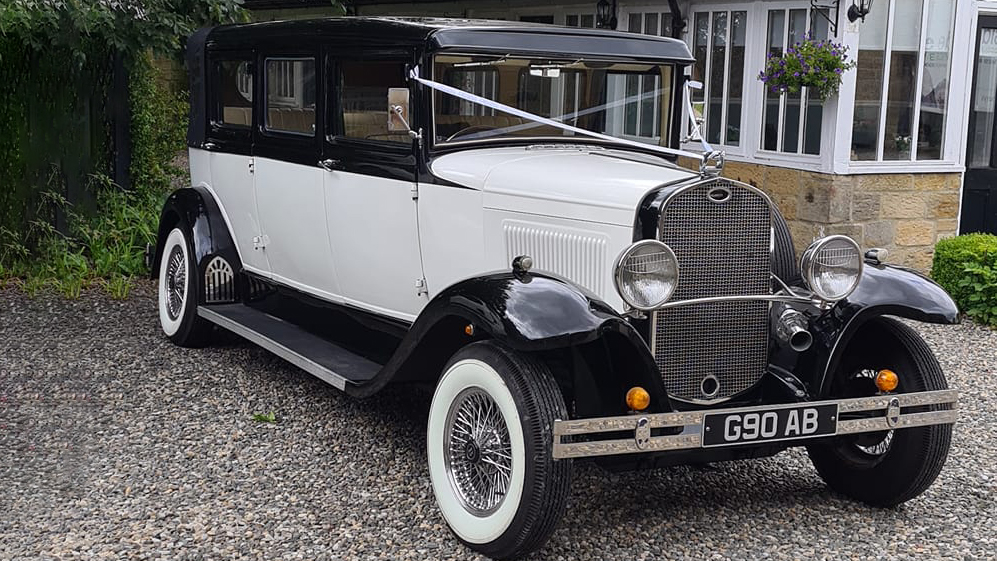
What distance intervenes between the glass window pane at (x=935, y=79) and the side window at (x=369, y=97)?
5339 millimetres

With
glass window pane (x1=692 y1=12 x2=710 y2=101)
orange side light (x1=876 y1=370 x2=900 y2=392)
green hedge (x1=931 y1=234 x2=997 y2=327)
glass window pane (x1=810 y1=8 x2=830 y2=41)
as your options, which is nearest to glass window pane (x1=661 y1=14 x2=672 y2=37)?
glass window pane (x1=692 y1=12 x2=710 y2=101)

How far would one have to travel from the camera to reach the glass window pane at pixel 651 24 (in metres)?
10.1

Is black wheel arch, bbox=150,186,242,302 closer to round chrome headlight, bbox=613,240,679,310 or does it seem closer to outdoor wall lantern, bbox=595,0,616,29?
round chrome headlight, bbox=613,240,679,310

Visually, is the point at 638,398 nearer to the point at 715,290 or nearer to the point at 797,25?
the point at 715,290

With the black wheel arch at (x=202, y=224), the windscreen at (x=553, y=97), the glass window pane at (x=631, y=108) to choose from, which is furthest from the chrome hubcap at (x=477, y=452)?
the black wheel arch at (x=202, y=224)

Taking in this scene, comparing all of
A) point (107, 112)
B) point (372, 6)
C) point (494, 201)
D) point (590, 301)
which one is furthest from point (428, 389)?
point (372, 6)

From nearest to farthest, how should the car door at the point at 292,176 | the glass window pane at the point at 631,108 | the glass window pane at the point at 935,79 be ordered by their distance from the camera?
the glass window pane at the point at 631,108, the car door at the point at 292,176, the glass window pane at the point at 935,79

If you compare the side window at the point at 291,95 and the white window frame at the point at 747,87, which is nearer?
the side window at the point at 291,95

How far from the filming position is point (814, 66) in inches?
327

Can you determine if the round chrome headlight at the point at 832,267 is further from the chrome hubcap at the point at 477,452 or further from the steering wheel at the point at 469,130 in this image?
the steering wheel at the point at 469,130

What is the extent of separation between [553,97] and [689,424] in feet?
6.07

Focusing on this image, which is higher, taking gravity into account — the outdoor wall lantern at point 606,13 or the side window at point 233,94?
the outdoor wall lantern at point 606,13

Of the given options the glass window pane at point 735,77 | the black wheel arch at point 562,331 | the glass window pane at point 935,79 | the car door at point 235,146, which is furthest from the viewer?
the glass window pane at point 735,77

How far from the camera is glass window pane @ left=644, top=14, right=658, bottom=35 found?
33.1 ft
